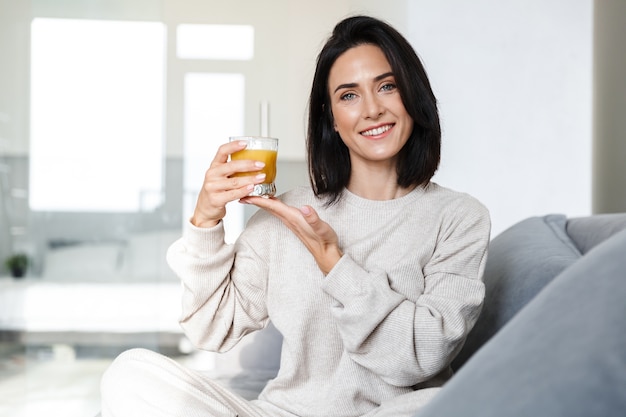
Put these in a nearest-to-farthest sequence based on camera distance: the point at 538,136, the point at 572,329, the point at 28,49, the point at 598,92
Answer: the point at 572,329 → the point at 538,136 → the point at 598,92 → the point at 28,49

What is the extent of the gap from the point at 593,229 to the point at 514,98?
4.50 feet

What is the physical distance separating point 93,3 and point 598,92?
2842 mm

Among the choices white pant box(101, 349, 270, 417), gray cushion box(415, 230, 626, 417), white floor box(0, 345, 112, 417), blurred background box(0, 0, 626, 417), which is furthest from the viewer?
blurred background box(0, 0, 626, 417)

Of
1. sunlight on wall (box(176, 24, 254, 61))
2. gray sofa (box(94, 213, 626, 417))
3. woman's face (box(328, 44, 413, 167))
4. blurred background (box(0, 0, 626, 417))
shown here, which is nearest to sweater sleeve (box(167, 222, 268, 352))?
woman's face (box(328, 44, 413, 167))

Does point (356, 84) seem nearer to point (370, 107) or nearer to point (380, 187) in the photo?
point (370, 107)

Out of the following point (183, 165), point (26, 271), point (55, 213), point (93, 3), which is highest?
point (93, 3)

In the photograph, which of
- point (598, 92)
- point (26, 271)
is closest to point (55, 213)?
point (26, 271)

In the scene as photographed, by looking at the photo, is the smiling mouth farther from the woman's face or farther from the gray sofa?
the gray sofa

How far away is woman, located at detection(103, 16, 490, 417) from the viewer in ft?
A: 4.80

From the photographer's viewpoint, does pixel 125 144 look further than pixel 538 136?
Yes

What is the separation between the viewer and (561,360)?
40 centimetres

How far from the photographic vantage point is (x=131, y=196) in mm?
4445

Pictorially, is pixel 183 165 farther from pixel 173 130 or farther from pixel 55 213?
pixel 55 213

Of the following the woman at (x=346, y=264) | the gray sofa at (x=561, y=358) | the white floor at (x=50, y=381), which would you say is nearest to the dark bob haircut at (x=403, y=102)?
the woman at (x=346, y=264)
